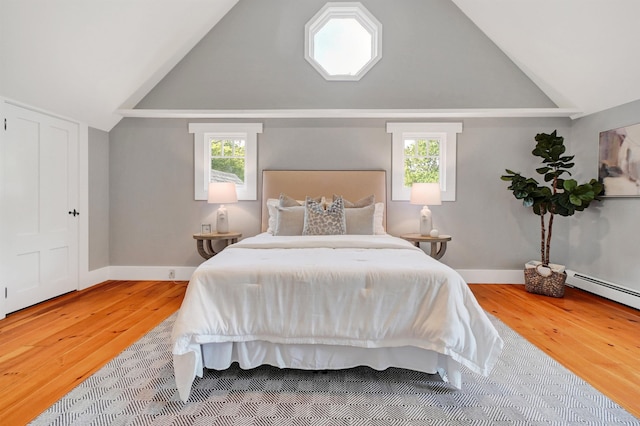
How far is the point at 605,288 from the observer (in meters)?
3.55

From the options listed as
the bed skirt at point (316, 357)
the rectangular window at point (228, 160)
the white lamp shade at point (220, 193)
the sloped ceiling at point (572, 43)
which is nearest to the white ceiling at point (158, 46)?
the sloped ceiling at point (572, 43)

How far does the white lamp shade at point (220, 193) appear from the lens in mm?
3896

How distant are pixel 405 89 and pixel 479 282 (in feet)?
8.86

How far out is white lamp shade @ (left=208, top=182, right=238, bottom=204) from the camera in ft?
12.8

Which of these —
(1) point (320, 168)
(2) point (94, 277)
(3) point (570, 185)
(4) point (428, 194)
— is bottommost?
(2) point (94, 277)

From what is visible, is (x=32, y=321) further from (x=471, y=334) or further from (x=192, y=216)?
(x=471, y=334)

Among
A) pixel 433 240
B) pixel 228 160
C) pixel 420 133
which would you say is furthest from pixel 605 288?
pixel 228 160

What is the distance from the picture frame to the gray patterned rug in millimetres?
2506

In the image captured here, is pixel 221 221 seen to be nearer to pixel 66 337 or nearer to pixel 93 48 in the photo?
pixel 66 337

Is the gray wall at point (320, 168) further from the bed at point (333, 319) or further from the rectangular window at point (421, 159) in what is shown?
the bed at point (333, 319)

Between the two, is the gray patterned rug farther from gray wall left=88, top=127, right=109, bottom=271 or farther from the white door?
gray wall left=88, top=127, right=109, bottom=271

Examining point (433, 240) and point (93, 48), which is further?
point (433, 240)

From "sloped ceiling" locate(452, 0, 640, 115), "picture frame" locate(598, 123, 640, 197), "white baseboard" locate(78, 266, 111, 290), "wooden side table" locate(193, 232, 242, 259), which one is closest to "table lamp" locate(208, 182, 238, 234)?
"wooden side table" locate(193, 232, 242, 259)

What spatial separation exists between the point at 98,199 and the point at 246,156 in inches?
77.5
